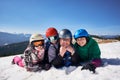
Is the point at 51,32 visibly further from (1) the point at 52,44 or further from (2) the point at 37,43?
(2) the point at 37,43

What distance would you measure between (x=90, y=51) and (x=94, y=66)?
53.9 inches

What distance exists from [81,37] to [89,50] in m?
0.72

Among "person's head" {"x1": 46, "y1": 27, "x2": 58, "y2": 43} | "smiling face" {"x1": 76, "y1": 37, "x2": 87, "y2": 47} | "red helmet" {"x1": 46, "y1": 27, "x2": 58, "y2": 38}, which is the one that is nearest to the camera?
"smiling face" {"x1": 76, "y1": 37, "x2": 87, "y2": 47}

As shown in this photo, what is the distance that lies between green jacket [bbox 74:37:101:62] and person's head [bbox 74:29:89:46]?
189 mm

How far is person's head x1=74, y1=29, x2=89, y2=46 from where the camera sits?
824 cm

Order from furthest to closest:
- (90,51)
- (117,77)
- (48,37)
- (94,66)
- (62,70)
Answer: (48,37) < (90,51) < (62,70) < (94,66) < (117,77)

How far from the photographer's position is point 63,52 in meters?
8.02

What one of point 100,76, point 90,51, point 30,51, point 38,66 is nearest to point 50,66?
point 38,66

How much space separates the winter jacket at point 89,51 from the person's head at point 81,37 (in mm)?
182

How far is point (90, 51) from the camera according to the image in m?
8.47

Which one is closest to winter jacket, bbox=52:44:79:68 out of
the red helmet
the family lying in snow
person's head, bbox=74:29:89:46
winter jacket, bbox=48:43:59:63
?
the family lying in snow

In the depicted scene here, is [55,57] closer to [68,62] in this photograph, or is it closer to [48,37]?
[68,62]

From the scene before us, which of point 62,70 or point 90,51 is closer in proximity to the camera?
point 62,70

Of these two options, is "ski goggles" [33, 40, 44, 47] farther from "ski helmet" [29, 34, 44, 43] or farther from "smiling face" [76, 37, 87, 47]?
"smiling face" [76, 37, 87, 47]
